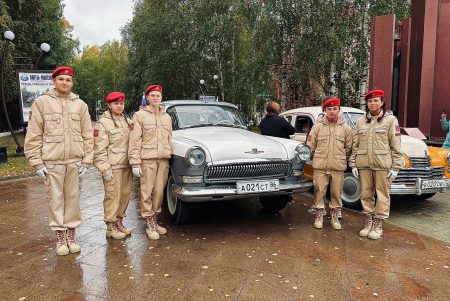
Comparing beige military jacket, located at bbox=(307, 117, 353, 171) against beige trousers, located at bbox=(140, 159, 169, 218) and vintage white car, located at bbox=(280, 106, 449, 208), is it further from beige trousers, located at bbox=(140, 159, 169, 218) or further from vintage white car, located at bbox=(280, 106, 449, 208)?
beige trousers, located at bbox=(140, 159, 169, 218)

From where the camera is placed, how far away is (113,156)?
14.8ft

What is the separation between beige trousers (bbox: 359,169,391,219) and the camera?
187 inches

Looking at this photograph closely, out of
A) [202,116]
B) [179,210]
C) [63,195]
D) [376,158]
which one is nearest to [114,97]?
[63,195]

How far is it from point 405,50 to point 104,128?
1228 cm

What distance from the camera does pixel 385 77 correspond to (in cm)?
1198

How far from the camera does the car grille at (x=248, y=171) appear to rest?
15.0 feet

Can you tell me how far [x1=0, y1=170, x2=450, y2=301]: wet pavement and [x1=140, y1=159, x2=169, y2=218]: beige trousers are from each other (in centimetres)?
Result: 40

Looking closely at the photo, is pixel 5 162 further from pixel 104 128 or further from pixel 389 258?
pixel 389 258

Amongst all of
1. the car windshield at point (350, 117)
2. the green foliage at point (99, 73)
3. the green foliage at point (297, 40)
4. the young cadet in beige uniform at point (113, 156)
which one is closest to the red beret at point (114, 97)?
the young cadet in beige uniform at point (113, 156)

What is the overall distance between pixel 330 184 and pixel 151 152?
242 cm

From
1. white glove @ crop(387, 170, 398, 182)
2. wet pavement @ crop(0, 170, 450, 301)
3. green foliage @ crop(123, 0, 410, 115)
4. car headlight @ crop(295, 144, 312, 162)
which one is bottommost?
wet pavement @ crop(0, 170, 450, 301)

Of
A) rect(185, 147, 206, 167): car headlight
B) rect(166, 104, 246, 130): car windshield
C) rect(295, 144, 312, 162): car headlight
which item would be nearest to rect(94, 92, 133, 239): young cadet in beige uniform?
rect(185, 147, 206, 167): car headlight

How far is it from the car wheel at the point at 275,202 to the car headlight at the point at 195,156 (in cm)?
173

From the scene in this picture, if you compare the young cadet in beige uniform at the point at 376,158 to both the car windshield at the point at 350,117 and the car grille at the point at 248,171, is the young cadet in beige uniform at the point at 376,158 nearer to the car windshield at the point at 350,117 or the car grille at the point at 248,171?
the car grille at the point at 248,171
